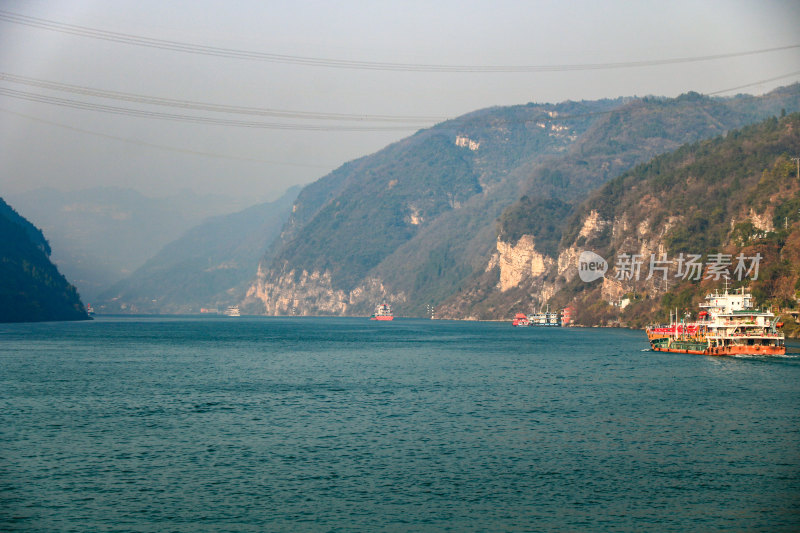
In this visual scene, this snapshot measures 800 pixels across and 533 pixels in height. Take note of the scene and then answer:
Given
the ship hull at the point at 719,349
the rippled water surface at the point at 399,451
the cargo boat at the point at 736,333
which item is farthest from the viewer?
the cargo boat at the point at 736,333

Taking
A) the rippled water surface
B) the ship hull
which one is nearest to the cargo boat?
the ship hull

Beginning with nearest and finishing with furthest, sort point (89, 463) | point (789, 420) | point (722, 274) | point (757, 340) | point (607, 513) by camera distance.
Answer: point (607, 513) < point (89, 463) < point (789, 420) < point (757, 340) < point (722, 274)

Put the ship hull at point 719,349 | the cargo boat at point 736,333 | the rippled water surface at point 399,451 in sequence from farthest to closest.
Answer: the cargo boat at point 736,333 < the ship hull at point 719,349 < the rippled water surface at point 399,451

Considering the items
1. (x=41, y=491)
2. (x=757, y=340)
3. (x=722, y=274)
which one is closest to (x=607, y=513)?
(x=41, y=491)

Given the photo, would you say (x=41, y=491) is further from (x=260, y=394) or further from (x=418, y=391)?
(x=418, y=391)

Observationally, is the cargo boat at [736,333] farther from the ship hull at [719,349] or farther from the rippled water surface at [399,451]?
the rippled water surface at [399,451]

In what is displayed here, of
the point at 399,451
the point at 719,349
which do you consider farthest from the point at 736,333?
the point at 399,451

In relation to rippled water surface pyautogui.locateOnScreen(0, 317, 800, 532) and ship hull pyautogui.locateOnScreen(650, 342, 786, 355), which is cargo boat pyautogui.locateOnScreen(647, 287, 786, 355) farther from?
rippled water surface pyautogui.locateOnScreen(0, 317, 800, 532)

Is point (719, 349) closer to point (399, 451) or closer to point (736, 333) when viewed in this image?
point (736, 333)

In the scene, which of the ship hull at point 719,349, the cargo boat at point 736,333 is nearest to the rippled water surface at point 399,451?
the ship hull at point 719,349
